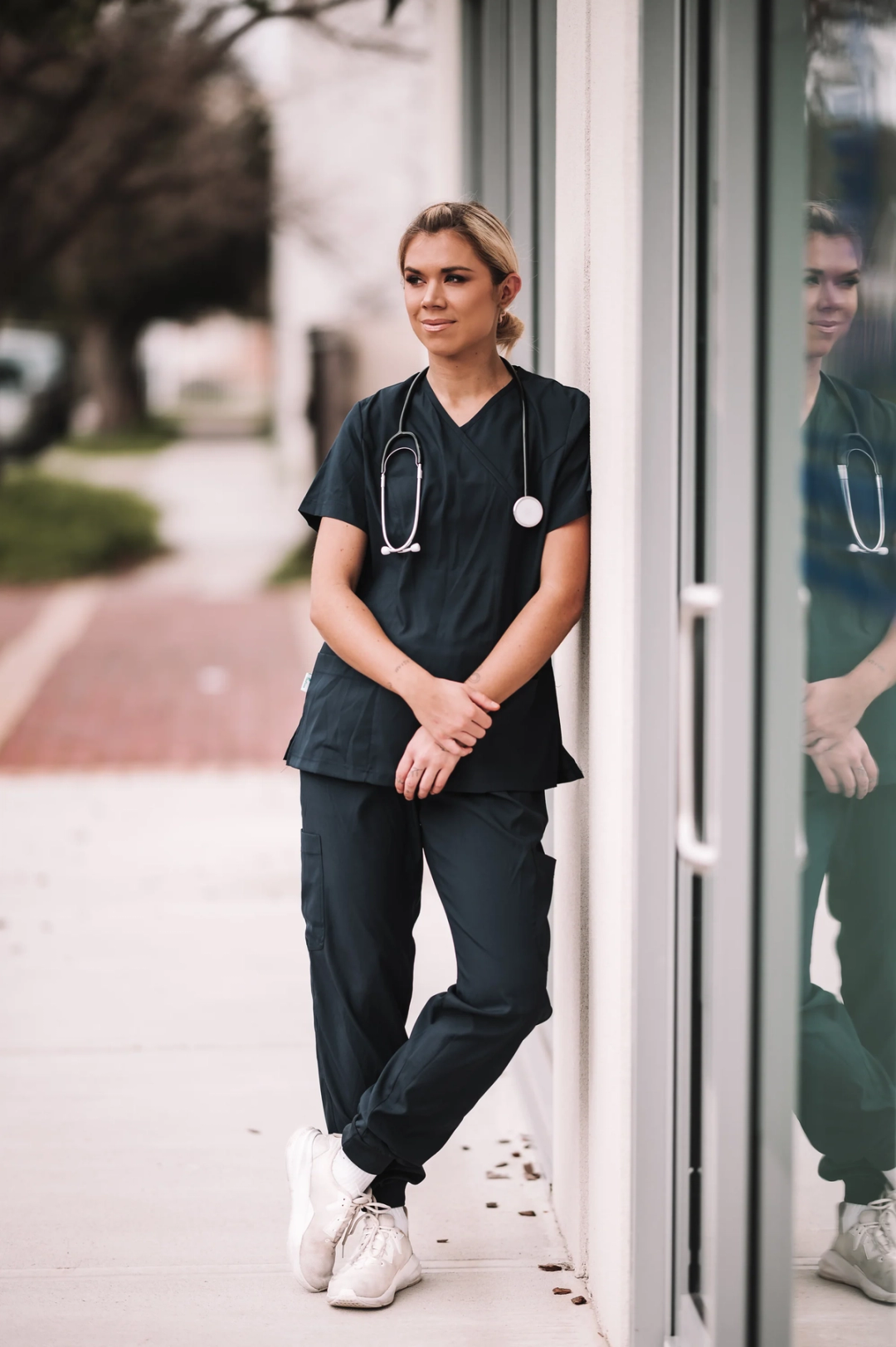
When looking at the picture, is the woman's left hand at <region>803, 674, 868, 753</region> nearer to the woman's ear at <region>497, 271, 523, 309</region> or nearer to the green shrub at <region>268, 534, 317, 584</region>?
the woman's ear at <region>497, 271, 523, 309</region>

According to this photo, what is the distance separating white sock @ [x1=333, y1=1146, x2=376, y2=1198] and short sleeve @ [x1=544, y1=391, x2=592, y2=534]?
3.75 feet

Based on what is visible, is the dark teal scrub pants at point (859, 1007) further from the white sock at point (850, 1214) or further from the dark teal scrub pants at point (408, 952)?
the dark teal scrub pants at point (408, 952)

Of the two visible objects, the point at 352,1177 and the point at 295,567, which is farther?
the point at 295,567

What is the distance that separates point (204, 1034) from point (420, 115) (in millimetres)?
14076

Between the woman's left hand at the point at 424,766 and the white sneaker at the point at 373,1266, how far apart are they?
0.75m

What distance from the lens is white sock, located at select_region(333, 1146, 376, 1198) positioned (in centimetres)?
260

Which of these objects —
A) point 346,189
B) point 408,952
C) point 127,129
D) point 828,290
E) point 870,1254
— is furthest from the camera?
point 346,189

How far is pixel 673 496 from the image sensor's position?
7.47ft

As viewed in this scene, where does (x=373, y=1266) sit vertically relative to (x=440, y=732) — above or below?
below

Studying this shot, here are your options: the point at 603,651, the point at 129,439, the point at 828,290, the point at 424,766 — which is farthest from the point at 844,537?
the point at 129,439

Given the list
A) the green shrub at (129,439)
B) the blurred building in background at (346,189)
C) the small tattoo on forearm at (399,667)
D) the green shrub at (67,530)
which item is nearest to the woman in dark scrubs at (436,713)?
the small tattoo on forearm at (399,667)

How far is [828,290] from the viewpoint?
1956 millimetres

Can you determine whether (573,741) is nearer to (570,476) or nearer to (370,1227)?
(570,476)

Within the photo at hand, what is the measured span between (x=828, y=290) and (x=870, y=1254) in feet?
4.26
